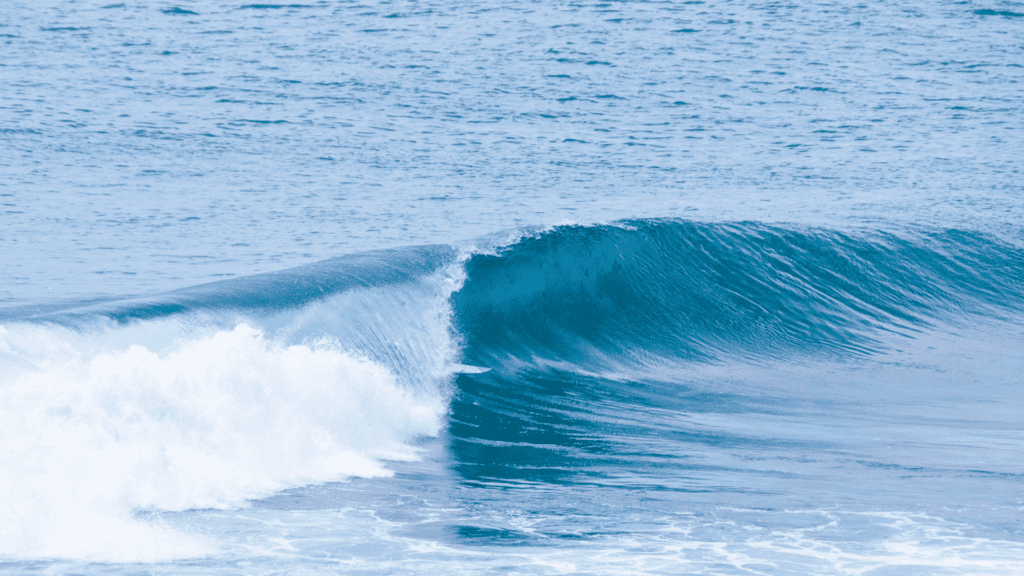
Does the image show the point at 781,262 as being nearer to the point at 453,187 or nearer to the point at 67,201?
the point at 453,187

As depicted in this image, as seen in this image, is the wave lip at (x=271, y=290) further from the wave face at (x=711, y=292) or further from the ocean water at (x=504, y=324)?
the wave face at (x=711, y=292)

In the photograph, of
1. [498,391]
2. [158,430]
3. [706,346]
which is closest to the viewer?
[158,430]

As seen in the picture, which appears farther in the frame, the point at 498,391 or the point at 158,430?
the point at 498,391

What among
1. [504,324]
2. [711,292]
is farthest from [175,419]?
[711,292]

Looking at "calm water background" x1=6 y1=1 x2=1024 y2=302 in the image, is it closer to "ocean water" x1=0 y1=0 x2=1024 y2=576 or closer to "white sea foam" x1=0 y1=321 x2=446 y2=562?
"ocean water" x1=0 y1=0 x2=1024 y2=576

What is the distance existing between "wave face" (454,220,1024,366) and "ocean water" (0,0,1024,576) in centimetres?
5

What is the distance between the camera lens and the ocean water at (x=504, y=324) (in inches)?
205

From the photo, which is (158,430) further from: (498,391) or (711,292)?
(711,292)

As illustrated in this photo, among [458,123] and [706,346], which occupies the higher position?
[458,123]

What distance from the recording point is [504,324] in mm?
10227

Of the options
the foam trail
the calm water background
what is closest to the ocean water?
the foam trail

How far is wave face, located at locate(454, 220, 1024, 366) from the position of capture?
10367 millimetres

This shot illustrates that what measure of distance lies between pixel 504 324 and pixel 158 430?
16.0ft

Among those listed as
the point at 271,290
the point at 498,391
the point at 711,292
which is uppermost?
the point at 711,292
